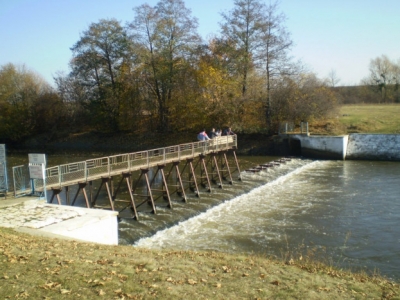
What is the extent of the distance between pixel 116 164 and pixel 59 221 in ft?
19.9

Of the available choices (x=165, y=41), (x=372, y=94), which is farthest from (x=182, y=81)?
(x=372, y=94)

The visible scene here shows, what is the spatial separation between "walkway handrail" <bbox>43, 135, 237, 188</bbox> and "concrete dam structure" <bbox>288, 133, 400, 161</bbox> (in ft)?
42.4

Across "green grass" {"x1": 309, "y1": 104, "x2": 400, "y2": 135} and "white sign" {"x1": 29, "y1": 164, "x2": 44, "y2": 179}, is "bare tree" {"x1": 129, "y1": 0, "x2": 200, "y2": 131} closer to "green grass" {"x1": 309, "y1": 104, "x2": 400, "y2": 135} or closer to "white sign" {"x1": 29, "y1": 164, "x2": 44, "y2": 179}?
"green grass" {"x1": 309, "y1": 104, "x2": 400, "y2": 135}

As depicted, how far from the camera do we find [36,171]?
13.9m

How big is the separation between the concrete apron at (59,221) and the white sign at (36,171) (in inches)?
37.8

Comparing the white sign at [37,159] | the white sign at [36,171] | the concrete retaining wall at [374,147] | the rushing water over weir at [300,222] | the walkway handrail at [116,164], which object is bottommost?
the rushing water over weir at [300,222]

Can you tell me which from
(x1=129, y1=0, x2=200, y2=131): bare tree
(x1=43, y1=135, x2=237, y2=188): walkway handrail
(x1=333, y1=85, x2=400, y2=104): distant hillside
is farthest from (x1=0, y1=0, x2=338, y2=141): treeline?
(x1=333, y1=85, x2=400, y2=104): distant hillside

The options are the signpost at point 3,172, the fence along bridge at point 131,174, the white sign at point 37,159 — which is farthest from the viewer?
the fence along bridge at point 131,174

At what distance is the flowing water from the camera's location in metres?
14.0

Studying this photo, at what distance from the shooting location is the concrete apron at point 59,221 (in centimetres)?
1124

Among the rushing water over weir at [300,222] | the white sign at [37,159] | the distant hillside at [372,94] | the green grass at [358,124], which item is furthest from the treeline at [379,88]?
the white sign at [37,159]

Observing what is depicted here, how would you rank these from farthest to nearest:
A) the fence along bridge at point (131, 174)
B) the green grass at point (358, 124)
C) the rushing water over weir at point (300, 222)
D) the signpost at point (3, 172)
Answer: the green grass at point (358, 124), the fence along bridge at point (131, 174), the signpost at point (3, 172), the rushing water over weir at point (300, 222)

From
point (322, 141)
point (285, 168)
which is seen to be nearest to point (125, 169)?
point (285, 168)

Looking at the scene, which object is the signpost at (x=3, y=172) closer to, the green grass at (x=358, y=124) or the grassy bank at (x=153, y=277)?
the grassy bank at (x=153, y=277)
